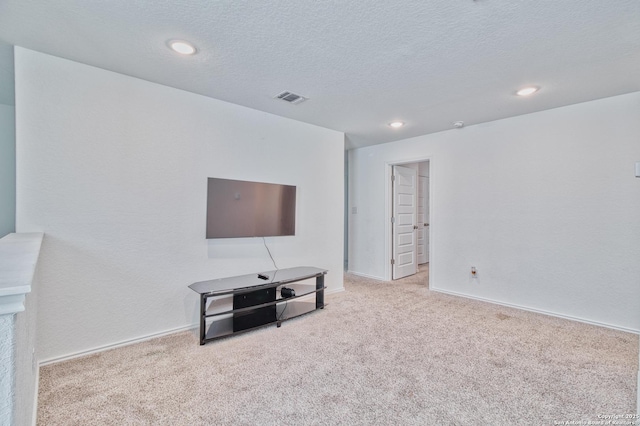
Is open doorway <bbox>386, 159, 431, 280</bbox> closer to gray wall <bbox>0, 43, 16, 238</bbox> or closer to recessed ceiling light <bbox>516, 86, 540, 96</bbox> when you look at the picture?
recessed ceiling light <bbox>516, 86, 540, 96</bbox>

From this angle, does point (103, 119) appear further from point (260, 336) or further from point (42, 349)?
point (260, 336)

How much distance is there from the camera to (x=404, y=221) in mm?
5160

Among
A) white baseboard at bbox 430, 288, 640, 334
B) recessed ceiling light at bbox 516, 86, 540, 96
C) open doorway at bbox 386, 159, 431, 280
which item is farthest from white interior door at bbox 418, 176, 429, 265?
recessed ceiling light at bbox 516, 86, 540, 96

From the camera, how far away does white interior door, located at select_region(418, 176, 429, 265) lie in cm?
621

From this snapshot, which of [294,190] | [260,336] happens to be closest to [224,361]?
[260,336]

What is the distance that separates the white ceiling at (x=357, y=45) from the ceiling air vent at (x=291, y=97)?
11cm

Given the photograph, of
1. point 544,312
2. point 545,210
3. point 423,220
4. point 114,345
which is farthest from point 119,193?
point 423,220

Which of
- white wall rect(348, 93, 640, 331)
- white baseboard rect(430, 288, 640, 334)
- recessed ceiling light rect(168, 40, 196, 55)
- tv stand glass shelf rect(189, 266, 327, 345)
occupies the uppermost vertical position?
recessed ceiling light rect(168, 40, 196, 55)

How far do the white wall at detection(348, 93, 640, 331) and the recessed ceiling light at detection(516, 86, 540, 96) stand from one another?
75cm

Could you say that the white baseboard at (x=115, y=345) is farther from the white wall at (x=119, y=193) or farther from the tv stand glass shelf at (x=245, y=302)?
the tv stand glass shelf at (x=245, y=302)

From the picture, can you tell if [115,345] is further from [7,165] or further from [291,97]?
[291,97]

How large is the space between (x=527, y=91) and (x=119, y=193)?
12.8 ft

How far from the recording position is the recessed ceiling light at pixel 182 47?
204 centimetres

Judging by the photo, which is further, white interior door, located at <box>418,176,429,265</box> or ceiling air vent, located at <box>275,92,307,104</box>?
white interior door, located at <box>418,176,429,265</box>
